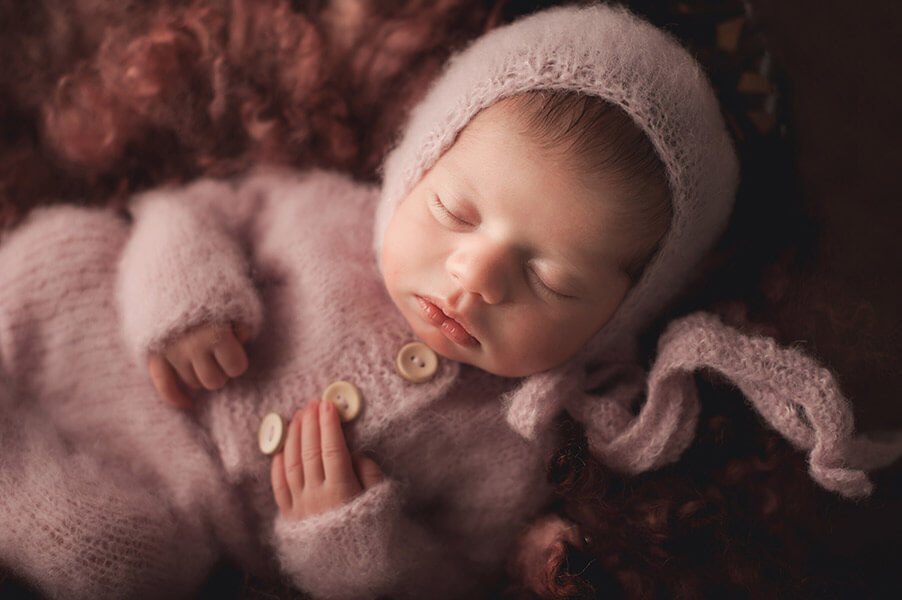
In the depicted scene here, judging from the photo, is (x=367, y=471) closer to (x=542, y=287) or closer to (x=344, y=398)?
(x=344, y=398)

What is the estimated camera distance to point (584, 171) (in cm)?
95

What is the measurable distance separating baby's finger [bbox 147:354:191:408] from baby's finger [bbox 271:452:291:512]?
0.69 ft

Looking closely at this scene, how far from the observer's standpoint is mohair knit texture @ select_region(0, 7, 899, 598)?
1.01 metres

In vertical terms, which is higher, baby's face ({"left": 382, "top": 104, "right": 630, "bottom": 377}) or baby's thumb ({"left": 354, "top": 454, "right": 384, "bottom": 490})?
baby's face ({"left": 382, "top": 104, "right": 630, "bottom": 377})

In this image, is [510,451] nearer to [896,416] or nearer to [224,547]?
[224,547]

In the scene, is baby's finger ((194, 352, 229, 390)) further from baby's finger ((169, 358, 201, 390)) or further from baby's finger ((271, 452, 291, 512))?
baby's finger ((271, 452, 291, 512))

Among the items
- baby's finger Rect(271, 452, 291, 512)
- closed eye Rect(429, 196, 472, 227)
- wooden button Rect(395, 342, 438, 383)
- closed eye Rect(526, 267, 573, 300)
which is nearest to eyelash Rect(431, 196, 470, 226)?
closed eye Rect(429, 196, 472, 227)

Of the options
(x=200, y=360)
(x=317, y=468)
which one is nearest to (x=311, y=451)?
(x=317, y=468)

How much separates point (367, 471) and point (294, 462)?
122 millimetres

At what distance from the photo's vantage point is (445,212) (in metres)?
1.02

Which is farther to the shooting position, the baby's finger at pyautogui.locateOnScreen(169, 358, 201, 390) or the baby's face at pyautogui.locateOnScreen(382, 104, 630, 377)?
the baby's finger at pyautogui.locateOnScreen(169, 358, 201, 390)

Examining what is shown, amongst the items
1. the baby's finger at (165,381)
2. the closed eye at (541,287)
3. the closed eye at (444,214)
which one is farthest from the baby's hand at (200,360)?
the closed eye at (541,287)

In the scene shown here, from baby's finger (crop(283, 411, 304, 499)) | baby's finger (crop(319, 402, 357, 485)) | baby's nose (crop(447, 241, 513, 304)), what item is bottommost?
baby's finger (crop(283, 411, 304, 499))

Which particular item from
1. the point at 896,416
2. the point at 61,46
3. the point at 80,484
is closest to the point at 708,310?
the point at 896,416
